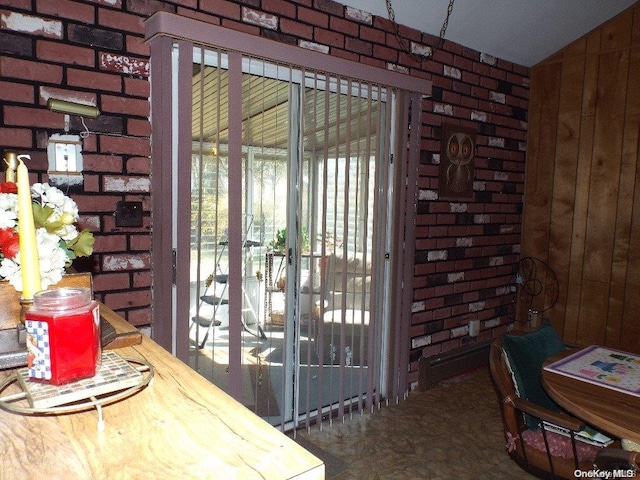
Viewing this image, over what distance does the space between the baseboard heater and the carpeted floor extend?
11 centimetres

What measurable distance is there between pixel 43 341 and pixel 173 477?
40 cm

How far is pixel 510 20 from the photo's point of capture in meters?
3.23

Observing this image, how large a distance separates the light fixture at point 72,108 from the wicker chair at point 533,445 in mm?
1923

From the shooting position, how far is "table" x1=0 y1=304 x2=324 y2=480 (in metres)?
0.65

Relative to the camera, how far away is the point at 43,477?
63 centimetres

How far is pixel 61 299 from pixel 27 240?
0.21m

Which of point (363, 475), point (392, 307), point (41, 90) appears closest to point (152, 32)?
point (41, 90)

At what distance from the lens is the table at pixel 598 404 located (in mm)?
1392

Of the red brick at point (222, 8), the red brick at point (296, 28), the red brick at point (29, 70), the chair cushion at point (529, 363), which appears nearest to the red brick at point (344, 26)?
the red brick at point (296, 28)

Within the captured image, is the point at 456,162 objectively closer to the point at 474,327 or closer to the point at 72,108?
the point at 474,327

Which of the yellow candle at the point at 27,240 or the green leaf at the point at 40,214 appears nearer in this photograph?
the yellow candle at the point at 27,240

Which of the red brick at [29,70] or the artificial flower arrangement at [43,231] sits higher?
the red brick at [29,70]

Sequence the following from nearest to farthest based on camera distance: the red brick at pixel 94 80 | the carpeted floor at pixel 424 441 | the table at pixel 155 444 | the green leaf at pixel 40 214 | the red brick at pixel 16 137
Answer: the table at pixel 155 444, the green leaf at pixel 40 214, the red brick at pixel 16 137, the red brick at pixel 94 80, the carpeted floor at pixel 424 441

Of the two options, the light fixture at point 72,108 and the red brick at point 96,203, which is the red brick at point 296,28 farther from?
the red brick at point 96,203
